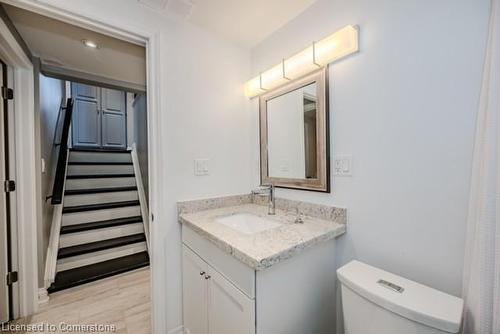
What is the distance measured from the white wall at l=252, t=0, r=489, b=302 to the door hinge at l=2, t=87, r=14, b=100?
237cm

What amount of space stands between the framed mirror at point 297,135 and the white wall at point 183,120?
0.26 meters

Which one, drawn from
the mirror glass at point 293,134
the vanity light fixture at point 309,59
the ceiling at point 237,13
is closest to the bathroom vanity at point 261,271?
the mirror glass at point 293,134

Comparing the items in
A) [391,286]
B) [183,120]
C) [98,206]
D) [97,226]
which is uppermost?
[183,120]

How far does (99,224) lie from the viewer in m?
2.68

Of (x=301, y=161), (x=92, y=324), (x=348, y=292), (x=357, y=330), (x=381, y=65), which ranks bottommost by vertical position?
(x=92, y=324)

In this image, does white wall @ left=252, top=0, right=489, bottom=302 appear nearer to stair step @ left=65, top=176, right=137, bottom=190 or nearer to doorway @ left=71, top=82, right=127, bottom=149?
stair step @ left=65, top=176, right=137, bottom=190

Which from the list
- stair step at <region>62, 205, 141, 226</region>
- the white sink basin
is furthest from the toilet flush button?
stair step at <region>62, 205, 141, 226</region>

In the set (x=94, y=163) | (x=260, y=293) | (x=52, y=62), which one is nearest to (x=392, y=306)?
(x=260, y=293)

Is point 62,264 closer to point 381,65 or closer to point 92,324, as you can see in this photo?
point 92,324

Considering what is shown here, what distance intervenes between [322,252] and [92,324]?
5.97 ft

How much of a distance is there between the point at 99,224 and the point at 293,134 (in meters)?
2.71

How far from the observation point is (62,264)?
2.26m

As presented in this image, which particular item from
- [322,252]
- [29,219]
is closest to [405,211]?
[322,252]

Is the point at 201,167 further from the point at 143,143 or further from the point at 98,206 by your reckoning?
the point at 143,143
